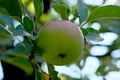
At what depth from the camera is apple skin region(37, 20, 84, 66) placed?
936 mm

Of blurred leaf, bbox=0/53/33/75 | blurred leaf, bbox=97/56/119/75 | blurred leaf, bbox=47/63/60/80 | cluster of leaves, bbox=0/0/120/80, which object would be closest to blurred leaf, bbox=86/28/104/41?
cluster of leaves, bbox=0/0/120/80

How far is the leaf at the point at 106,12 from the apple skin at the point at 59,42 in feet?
0.58

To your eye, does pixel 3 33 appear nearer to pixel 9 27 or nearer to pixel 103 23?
pixel 9 27

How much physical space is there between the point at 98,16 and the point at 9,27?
278 mm

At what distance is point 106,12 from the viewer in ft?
3.70

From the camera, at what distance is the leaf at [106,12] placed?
1.10 m

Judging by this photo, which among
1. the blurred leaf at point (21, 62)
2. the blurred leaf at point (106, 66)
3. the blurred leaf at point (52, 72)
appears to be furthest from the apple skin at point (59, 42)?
the blurred leaf at point (106, 66)

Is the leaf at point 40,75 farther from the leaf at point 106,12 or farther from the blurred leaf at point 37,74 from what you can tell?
the leaf at point 106,12

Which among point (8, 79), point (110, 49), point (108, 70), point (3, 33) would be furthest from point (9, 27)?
point (110, 49)

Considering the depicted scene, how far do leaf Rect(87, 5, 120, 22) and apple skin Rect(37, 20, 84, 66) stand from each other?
0.18 meters

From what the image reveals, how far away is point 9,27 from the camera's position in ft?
3.45

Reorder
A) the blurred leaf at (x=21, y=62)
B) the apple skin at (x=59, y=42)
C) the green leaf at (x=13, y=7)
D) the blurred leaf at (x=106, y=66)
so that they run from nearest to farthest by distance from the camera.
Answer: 1. the apple skin at (x=59, y=42)
2. the green leaf at (x=13, y=7)
3. the blurred leaf at (x=21, y=62)
4. the blurred leaf at (x=106, y=66)

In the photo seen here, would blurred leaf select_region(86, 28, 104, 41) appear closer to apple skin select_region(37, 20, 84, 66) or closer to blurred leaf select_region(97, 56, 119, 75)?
apple skin select_region(37, 20, 84, 66)

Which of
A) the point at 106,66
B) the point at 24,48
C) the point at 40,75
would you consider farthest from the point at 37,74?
the point at 106,66
